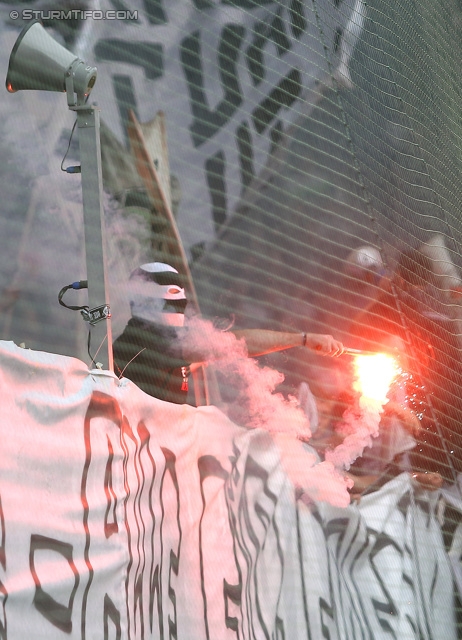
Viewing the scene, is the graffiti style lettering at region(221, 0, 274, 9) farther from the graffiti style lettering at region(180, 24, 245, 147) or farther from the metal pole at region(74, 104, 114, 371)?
the metal pole at region(74, 104, 114, 371)

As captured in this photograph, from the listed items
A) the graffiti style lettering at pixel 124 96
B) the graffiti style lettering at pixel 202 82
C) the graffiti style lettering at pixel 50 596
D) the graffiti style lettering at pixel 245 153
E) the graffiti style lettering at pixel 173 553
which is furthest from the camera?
the graffiti style lettering at pixel 245 153

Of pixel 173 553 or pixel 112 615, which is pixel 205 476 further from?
pixel 112 615

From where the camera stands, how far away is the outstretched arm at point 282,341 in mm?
3010

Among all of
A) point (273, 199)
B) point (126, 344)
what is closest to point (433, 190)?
point (273, 199)

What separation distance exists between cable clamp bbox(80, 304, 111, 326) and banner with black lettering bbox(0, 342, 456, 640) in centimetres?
22

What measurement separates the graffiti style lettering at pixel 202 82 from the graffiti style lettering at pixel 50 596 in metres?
1.99

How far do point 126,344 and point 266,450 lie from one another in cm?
62

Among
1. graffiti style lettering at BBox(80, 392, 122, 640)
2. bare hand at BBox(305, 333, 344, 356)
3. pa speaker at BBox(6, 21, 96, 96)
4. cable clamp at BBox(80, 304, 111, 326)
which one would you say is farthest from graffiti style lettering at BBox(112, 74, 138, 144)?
graffiti style lettering at BBox(80, 392, 122, 640)

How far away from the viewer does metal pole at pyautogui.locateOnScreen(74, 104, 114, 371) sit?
1935 millimetres

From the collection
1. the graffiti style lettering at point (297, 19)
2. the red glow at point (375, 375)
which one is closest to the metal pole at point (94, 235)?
the graffiti style lettering at point (297, 19)

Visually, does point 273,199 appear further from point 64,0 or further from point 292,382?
point 64,0

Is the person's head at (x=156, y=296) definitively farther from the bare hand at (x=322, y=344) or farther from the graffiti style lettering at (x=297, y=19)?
the graffiti style lettering at (x=297, y=19)

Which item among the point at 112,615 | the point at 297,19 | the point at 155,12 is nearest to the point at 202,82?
the point at 155,12

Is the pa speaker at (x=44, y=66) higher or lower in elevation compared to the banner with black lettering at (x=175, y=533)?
higher
